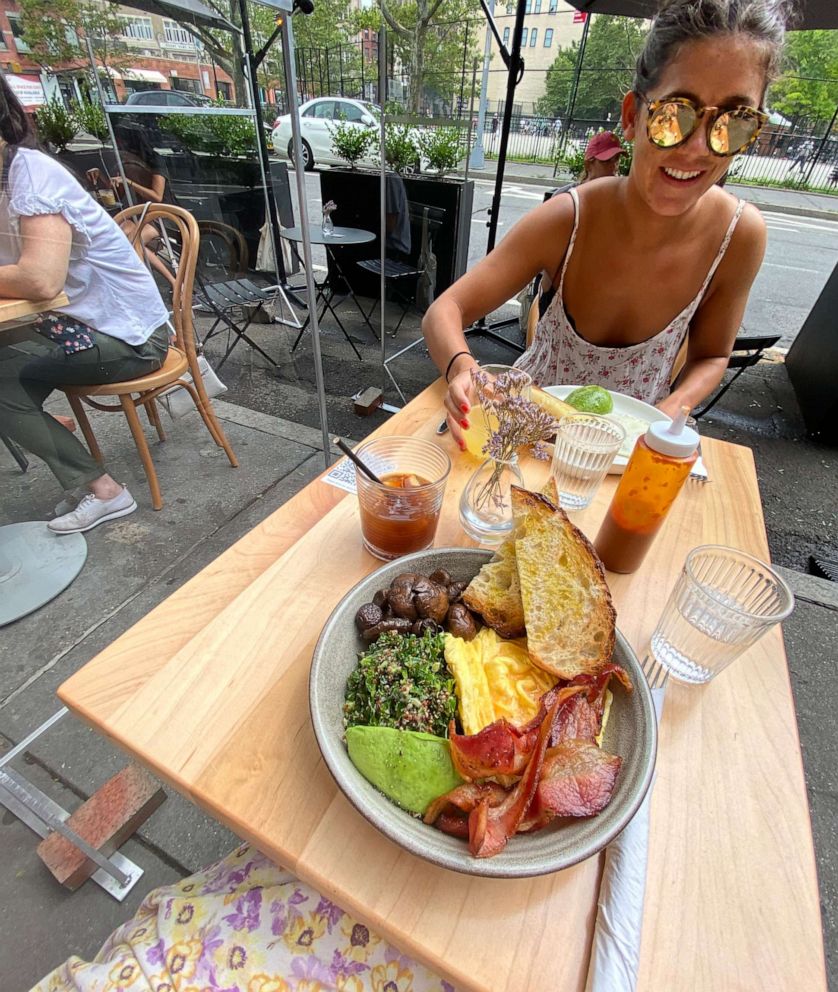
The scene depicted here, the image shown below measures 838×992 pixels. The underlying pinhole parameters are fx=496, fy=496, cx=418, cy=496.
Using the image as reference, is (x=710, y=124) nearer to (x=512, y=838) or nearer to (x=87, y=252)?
(x=512, y=838)

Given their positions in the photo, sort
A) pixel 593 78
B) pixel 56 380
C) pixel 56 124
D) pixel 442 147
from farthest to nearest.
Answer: pixel 593 78 < pixel 442 147 < pixel 56 124 < pixel 56 380

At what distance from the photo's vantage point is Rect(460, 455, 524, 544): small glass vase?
1.00 metres

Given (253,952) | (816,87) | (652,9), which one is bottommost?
(253,952)

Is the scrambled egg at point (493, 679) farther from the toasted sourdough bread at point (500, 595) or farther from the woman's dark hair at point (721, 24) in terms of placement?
the woman's dark hair at point (721, 24)

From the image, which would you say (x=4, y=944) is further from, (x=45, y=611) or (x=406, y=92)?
(x=406, y=92)

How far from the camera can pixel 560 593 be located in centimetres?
76

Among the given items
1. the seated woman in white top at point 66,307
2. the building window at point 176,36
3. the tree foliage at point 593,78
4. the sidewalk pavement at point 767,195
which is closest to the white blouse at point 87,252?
the seated woman in white top at point 66,307

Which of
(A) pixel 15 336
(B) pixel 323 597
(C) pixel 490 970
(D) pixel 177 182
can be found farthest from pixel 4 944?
(D) pixel 177 182

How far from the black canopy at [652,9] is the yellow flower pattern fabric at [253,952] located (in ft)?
8.73

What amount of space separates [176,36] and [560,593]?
4066 millimetres

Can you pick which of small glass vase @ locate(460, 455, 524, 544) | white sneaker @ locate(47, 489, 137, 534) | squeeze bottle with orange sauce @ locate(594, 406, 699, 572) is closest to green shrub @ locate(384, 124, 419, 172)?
white sneaker @ locate(47, 489, 137, 534)

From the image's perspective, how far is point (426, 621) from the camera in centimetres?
77

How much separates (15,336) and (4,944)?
6.44 feet

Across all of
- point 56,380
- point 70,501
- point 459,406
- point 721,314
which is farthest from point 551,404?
point 70,501
